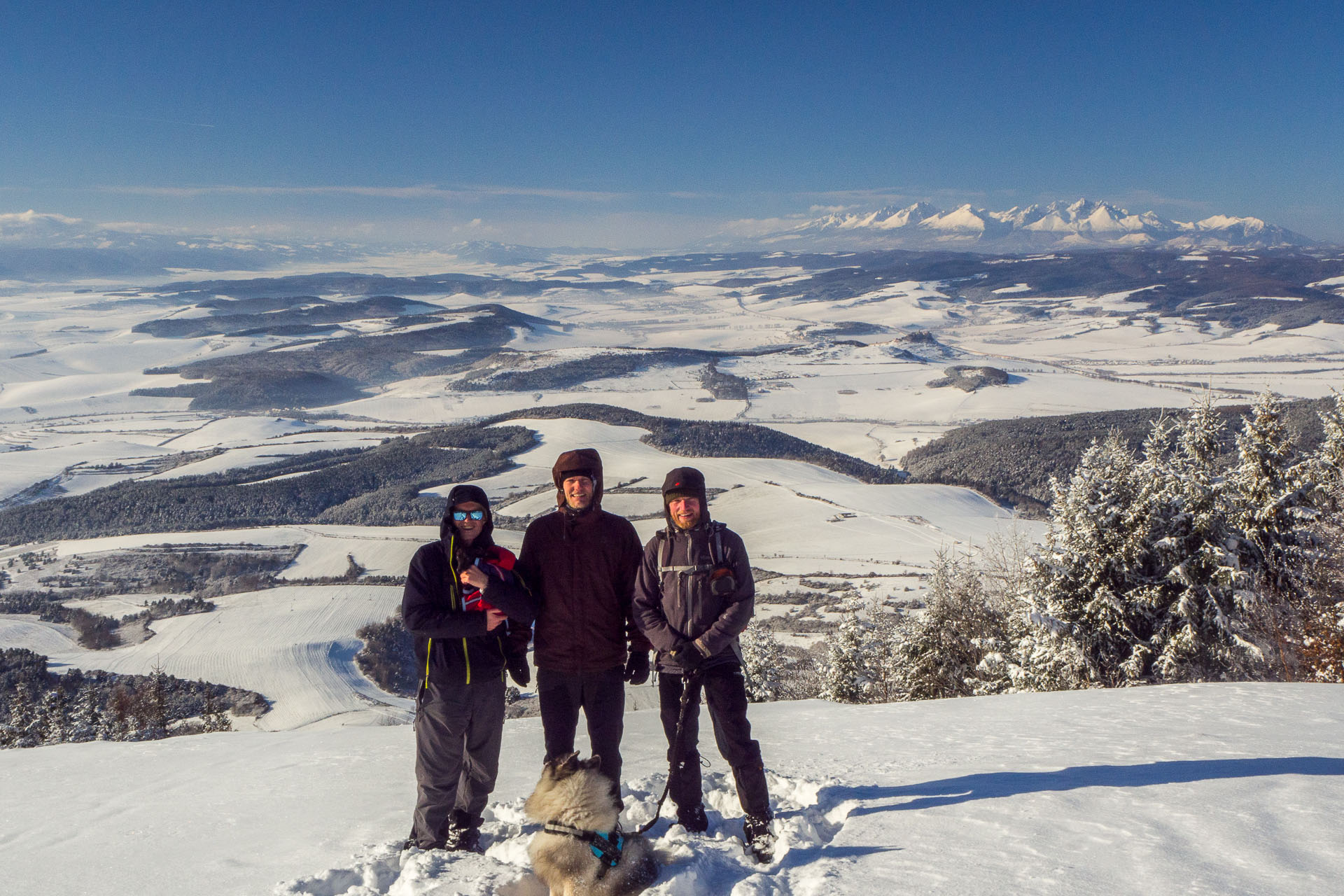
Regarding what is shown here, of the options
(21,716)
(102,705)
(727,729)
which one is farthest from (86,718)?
(727,729)

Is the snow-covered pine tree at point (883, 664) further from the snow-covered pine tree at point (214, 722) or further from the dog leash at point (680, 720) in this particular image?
the snow-covered pine tree at point (214, 722)

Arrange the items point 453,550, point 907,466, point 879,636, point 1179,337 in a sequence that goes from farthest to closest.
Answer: point 1179,337 → point 907,466 → point 879,636 → point 453,550

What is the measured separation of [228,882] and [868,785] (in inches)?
158

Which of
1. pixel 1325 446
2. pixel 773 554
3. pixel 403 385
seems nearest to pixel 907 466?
pixel 773 554

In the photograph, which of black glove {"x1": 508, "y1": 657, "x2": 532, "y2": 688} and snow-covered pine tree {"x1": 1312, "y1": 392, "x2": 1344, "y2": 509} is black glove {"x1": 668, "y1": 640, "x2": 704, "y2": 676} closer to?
black glove {"x1": 508, "y1": 657, "x2": 532, "y2": 688}

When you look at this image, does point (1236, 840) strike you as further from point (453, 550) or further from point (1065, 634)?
point (1065, 634)

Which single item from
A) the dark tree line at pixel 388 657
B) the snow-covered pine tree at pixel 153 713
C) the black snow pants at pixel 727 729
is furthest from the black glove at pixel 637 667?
the dark tree line at pixel 388 657

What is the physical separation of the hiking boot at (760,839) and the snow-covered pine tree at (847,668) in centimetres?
1565

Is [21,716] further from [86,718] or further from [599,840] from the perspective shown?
[599,840]

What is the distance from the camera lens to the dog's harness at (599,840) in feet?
11.8

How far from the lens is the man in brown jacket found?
14.8 feet

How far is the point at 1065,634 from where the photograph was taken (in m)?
13.8

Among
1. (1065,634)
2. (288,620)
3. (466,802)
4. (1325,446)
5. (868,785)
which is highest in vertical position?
(1325,446)

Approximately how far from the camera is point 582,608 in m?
4.52
